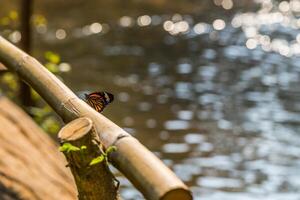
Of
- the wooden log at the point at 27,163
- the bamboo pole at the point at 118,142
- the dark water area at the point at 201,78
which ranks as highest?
the dark water area at the point at 201,78

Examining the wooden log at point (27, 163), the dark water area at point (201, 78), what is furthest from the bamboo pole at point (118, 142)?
the dark water area at point (201, 78)

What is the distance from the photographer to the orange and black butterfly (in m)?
2.13

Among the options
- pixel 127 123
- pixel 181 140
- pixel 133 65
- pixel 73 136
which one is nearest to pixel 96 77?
pixel 133 65

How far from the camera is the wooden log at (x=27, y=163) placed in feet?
10.1

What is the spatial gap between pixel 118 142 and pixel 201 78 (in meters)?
5.68

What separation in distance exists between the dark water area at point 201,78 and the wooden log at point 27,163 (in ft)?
4.64

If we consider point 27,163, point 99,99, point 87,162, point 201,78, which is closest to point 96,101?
point 99,99

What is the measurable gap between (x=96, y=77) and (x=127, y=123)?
1.17 meters

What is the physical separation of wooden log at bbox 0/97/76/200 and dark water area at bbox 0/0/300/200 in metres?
1.41

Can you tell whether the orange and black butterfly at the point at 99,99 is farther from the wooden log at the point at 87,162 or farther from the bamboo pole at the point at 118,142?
the wooden log at the point at 87,162

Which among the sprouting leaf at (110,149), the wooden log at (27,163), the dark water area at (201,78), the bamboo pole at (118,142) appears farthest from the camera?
the dark water area at (201,78)

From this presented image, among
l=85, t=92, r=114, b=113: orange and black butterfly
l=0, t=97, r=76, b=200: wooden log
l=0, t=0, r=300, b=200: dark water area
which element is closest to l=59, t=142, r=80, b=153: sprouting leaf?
l=85, t=92, r=114, b=113: orange and black butterfly

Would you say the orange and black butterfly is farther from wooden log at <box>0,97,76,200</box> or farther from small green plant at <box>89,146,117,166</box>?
wooden log at <box>0,97,76,200</box>

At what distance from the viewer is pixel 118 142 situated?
188 cm
